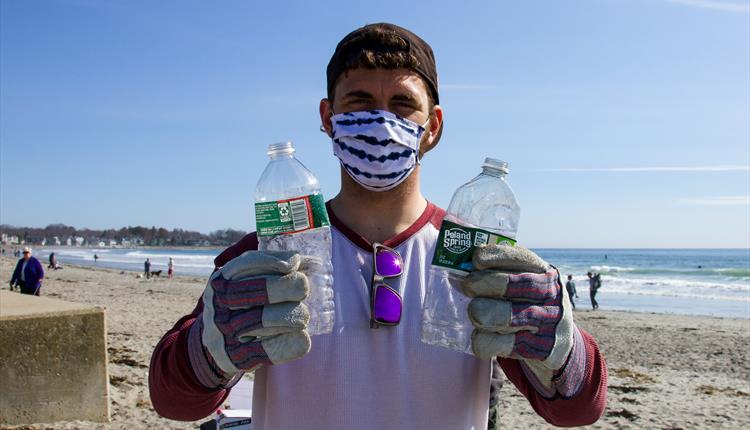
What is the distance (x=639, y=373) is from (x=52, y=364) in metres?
10.9

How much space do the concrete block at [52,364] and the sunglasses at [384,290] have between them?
4.58 metres

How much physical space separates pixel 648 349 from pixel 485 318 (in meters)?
16.3

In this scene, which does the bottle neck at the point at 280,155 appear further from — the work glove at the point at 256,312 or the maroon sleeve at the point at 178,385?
the maroon sleeve at the point at 178,385

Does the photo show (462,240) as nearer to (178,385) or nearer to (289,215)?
(289,215)

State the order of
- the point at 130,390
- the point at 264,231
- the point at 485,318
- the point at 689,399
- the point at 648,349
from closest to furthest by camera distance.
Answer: the point at 485,318 → the point at 264,231 → the point at 130,390 → the point at 689,399 → the point at 648,349

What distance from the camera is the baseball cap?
224 cm

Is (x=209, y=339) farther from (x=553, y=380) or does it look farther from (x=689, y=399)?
(x=689, y=399)

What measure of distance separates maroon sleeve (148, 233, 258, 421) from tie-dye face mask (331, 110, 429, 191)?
804mm

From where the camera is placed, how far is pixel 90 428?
5.80 m

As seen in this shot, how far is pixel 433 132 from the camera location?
8.07 feet

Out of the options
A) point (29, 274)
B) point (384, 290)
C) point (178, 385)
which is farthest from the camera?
point (29, 274)

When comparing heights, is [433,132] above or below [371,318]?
above

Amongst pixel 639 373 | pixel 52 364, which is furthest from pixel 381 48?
pixel 639 373

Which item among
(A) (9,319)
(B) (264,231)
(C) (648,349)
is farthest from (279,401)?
(C) (648,349)
